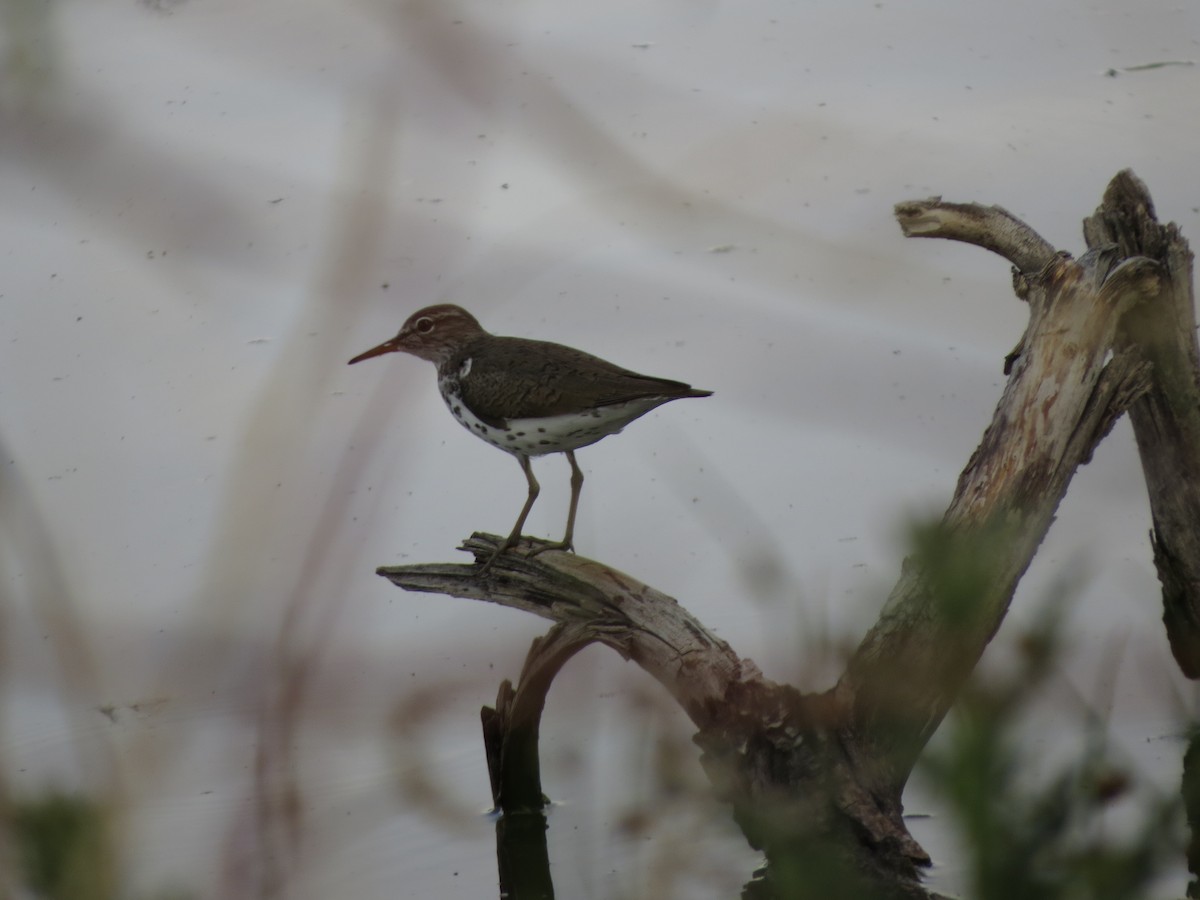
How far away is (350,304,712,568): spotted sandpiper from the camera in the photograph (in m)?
3.81

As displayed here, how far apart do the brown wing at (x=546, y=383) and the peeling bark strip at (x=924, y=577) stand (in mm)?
401

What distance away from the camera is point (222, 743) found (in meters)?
4.54

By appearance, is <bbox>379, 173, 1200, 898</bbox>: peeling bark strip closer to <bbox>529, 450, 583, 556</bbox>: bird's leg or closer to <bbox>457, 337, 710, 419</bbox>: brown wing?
<bbox>529, 450, 583, 556</bbox>: bird's leg

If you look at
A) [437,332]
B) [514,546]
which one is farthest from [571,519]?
[437,332]

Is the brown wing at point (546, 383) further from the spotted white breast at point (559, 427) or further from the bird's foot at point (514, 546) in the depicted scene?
the bird's foot at point (514, 546)

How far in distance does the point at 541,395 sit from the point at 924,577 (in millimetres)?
1566

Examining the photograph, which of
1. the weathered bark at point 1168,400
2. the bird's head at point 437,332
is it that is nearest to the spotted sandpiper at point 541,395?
the bird's head at point 437,332

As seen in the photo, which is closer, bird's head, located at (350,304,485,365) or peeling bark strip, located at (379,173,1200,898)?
peeling bark strip, located at (379,173,1200,898)

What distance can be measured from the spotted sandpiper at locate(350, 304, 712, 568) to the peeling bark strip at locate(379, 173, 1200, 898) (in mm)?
309

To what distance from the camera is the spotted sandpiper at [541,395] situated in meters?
3.81

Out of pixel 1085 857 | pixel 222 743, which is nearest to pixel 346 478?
pixel 1085 857

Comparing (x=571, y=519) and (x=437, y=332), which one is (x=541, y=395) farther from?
(x=437, y=332)

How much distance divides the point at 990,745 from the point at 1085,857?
0.65 ft

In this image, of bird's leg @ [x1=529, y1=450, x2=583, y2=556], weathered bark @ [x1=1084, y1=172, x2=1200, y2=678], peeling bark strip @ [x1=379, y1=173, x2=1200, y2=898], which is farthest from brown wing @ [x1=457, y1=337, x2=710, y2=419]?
weathered bark @ [x1=1084, y1=172, x2=1200, y2=678]
